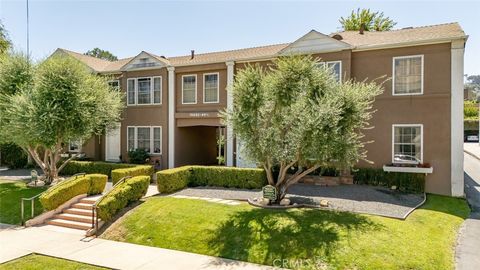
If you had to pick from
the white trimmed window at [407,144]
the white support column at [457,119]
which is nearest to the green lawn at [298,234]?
the white support column at [457,119]

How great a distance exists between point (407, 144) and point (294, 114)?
761cm

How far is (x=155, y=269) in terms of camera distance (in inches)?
333

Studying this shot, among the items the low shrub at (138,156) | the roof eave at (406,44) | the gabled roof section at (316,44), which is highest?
the gabled roof section at (316,44)

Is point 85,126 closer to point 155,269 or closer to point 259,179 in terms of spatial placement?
point 259,179

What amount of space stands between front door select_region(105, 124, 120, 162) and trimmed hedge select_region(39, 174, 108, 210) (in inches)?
361

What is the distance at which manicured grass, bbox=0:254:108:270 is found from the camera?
8662 millimetres

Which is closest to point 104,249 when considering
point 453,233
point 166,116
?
point 453,233

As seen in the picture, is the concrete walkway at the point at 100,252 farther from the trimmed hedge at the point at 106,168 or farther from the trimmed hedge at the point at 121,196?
the trimmed hedge at the point at 106,168

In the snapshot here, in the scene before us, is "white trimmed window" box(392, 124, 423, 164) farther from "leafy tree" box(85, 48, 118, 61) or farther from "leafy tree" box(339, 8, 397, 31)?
"leafy tree" box(85, 48, 118, 61)

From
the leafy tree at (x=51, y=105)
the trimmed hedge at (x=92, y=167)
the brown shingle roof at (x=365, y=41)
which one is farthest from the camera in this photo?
the trimmed hedge at (x=92, y=167)

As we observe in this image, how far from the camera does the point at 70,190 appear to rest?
44.7 feet

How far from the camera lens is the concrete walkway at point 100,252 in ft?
28.7

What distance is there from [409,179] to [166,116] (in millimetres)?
15205

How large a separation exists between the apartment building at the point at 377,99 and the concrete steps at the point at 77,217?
6980 mm
